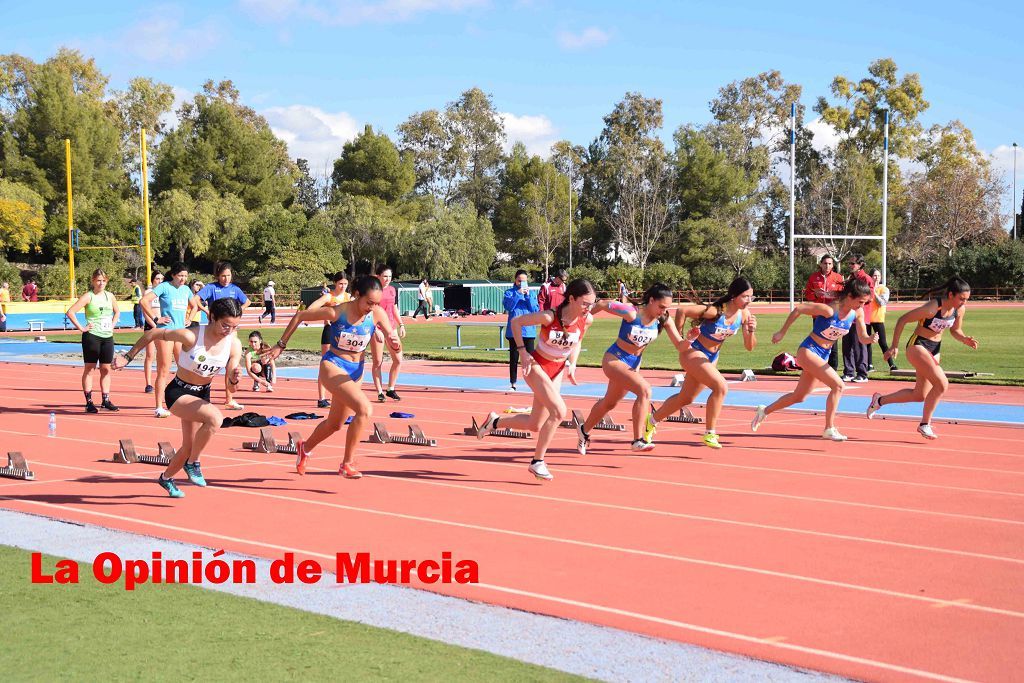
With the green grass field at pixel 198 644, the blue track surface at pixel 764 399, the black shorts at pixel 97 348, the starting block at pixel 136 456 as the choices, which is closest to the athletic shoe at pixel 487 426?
the starting block at pixel 136 456

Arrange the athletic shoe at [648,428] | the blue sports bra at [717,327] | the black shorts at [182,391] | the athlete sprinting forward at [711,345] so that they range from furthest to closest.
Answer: the blue sports bra at [717,327] → the athlete sprinting forward at [711,345] → the athletic shoe at [648,428] → the black shorts at [182,391]

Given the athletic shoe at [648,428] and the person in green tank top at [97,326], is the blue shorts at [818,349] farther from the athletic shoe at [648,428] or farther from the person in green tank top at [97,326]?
the person in green tank top at [97,326]

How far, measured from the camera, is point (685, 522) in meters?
9.05

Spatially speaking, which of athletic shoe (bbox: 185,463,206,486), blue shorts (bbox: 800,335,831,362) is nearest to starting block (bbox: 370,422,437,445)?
athletic shoe (bbox: 185,463,206,486)

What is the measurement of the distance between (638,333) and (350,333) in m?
3.28

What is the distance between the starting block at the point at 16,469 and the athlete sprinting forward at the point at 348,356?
99.9 inches

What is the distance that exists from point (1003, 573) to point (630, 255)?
3177 inches

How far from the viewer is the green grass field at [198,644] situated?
533cm

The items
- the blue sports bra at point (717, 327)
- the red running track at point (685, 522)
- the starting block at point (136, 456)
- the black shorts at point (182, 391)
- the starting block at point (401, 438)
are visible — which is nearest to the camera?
the red running track at point (685, 522)

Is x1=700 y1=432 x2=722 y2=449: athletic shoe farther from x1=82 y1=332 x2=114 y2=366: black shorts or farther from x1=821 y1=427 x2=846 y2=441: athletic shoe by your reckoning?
x1=82 y1=332 x2=114 y2=366: black shorts

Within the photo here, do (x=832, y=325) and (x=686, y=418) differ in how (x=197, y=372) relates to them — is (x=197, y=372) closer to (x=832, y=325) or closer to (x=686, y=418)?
(x=832, y=325)

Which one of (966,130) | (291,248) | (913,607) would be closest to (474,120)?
(291,248)

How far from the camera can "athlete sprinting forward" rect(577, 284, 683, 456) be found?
12.1 m

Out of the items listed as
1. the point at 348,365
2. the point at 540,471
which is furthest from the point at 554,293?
the point at 348,365
